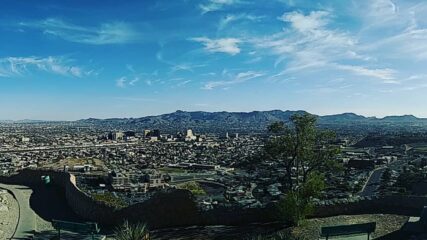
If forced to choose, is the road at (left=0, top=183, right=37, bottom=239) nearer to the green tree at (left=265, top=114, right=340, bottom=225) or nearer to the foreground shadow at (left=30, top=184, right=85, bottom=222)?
the foreground shadow at (left=30, top=184, right=85, bottom=222)

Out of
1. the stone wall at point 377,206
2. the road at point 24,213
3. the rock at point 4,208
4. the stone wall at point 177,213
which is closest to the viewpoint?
the stone wall at point 177,213

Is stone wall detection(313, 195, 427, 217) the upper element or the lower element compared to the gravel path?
upper

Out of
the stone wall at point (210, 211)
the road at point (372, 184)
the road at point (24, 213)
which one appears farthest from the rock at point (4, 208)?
the road at point (372, 184)

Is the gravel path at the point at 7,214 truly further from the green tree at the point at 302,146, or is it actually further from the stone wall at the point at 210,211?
the green tree at the point at 302,146

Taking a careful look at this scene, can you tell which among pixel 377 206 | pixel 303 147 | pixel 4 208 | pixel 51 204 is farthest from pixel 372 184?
pixel 4 208

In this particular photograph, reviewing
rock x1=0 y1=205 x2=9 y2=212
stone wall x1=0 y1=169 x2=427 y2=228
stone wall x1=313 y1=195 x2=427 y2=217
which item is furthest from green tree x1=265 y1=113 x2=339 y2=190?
rock x1=0 y1=205 x2=9 y2=212

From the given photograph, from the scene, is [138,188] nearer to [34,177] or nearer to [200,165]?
[34,177]

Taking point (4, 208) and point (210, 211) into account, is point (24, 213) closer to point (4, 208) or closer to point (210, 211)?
point (4, 208)

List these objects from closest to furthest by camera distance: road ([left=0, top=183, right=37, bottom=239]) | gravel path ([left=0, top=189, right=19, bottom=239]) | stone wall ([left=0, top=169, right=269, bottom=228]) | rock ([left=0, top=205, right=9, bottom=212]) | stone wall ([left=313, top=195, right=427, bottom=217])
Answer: stone wall ([left=0, top=169, right=269, bottom=228]) → stone wall ([left=313, top=195, right=427, bottom=217]) → road ([left=0, top=183, right=37, bottom=239]) → gravel path ([left=0, top=189, right=19, bottom=239]) → rock ([left=0, top=205, right=9, bottom=212])
